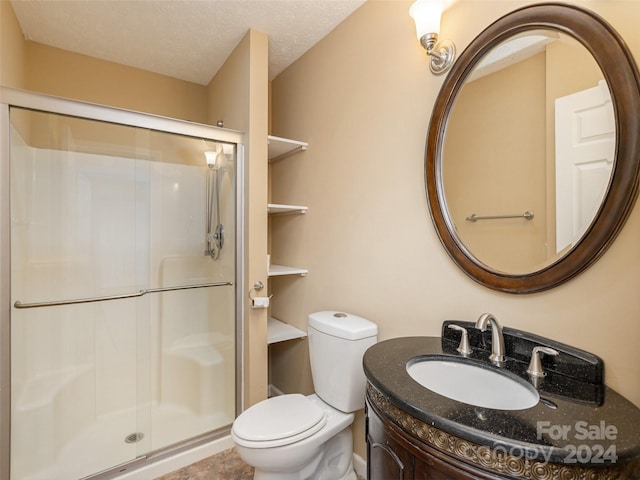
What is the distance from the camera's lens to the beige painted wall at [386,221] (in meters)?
0.88

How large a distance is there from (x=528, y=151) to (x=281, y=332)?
5.67 ft

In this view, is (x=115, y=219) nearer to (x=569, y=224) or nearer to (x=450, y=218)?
(x=450, y=218)

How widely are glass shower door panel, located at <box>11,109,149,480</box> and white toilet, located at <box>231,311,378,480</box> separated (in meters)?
0.96

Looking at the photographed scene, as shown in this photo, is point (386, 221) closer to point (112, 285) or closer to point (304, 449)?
point (304, 449)

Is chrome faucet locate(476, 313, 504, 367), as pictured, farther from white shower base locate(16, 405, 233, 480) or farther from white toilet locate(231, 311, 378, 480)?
white shower base locate(16, 405, 233, 480)

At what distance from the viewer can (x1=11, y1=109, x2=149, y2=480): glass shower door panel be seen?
1.56 m

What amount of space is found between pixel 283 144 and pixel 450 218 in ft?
4.15

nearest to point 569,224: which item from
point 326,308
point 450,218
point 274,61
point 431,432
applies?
point 450,218

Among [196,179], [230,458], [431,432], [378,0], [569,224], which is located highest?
[378,0]

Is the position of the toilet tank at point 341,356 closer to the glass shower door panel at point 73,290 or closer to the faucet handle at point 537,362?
the faucet handle at point 537,362

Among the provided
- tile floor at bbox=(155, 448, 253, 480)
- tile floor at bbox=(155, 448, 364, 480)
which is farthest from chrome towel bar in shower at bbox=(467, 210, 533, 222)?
tile floor at bbox=(155, 448, 253, 480)

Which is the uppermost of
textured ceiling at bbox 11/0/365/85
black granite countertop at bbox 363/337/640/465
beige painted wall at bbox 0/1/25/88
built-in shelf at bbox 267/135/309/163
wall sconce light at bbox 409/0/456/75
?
textured ceiling at bbox 11/0/365/85

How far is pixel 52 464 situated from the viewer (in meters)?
1.67

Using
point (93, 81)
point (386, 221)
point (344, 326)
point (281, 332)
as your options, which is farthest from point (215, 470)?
point (93, 81)
